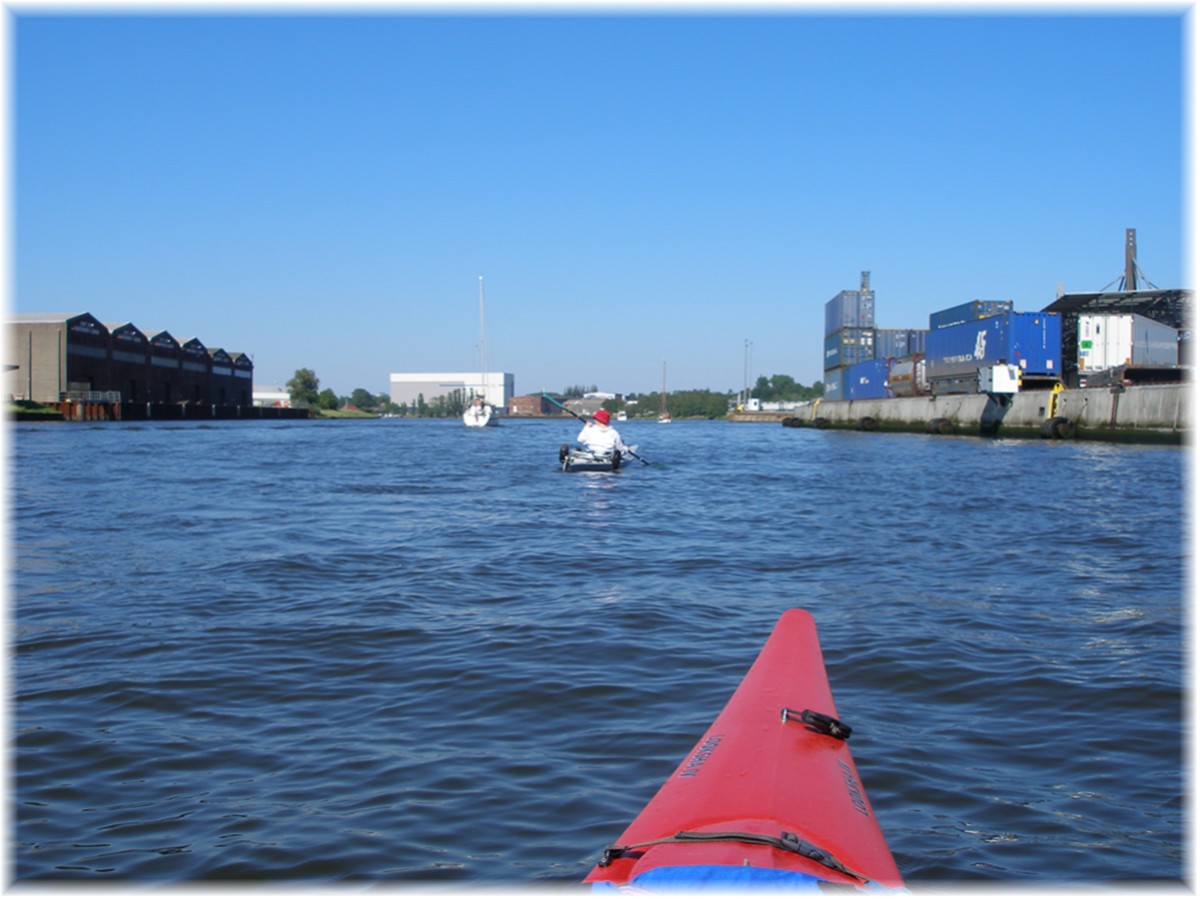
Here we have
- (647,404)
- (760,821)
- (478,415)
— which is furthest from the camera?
(647,404)

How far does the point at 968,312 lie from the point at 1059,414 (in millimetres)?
17249

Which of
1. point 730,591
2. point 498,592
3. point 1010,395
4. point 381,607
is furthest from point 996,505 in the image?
point 1010,395

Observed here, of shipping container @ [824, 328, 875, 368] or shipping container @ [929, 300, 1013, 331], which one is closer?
shipping container @ [929, 300, 1013, 331]

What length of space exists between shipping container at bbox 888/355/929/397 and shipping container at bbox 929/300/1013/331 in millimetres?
2584

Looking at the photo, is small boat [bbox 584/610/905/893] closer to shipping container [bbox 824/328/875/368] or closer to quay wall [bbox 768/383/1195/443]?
quay wall [bbox 768/383/1195/443]

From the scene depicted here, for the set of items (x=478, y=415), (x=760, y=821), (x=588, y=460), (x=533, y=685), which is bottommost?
(x=533, y=685)

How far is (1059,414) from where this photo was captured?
36906 mm

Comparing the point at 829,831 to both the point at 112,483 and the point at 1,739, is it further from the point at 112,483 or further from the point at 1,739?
the point at 112,483

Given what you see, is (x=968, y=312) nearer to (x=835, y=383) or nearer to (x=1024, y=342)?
(x=1024, y=342)

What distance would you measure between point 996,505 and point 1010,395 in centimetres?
2818

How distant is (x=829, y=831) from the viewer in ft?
8.82

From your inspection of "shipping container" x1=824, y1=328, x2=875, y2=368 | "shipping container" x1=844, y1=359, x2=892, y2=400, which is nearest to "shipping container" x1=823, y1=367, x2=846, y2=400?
"shipping container" x1=824, y1=328, x2=875, y2=368

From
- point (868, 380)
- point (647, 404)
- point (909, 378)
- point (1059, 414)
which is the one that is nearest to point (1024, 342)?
point (1059, 414)

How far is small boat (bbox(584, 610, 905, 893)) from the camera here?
8.02 ft
